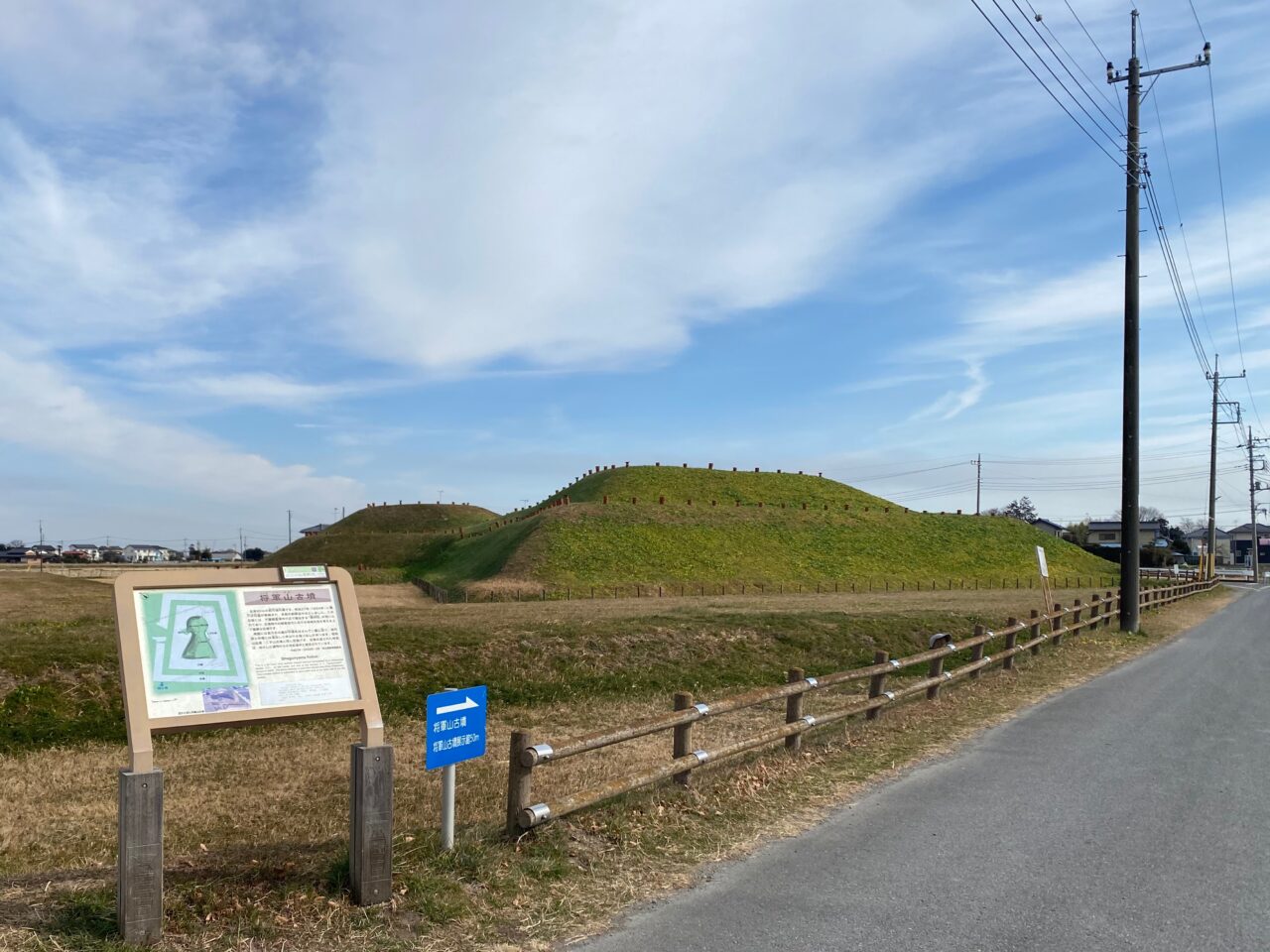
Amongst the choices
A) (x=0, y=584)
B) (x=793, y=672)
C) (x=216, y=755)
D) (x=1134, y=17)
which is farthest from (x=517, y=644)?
(x=0, y=584)

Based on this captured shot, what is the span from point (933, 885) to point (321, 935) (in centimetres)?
377

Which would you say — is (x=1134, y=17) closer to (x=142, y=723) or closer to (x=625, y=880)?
(x=625, y=880)

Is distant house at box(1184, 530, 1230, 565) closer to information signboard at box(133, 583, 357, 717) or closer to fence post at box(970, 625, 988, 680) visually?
fence post at box(970, 625, 988, 680)

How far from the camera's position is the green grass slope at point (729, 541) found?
50.6 metres

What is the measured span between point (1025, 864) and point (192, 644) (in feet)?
18.4

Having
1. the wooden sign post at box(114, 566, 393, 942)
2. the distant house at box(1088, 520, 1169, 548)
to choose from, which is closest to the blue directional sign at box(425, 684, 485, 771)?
the wooden sign post at box(114, 566, 393, 942)

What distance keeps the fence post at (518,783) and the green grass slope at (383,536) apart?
53149 millimetres

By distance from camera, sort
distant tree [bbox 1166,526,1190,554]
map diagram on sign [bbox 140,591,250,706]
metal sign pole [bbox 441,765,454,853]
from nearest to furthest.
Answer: map diagram on sign [bbox 140,591,250,706] → metal sign pole [bbox 441,765,454,853] → distant tree [bbox 1166,526,1190,554]

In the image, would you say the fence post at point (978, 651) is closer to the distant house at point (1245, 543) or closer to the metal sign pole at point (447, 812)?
the metal sign pole at point (447, 812)

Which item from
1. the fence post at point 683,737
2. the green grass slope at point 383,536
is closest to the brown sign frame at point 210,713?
the fence post at point 683,737

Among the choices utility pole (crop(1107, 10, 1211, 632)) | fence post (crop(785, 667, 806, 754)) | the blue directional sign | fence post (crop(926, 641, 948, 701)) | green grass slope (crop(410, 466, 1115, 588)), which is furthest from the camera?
green grass slope (crop(410, 466, 1115, 588))

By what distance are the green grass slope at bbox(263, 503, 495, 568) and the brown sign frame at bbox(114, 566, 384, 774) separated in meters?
53.6

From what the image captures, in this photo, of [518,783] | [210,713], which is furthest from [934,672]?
[210,713]

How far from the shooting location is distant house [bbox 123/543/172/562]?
14225 centimetres
